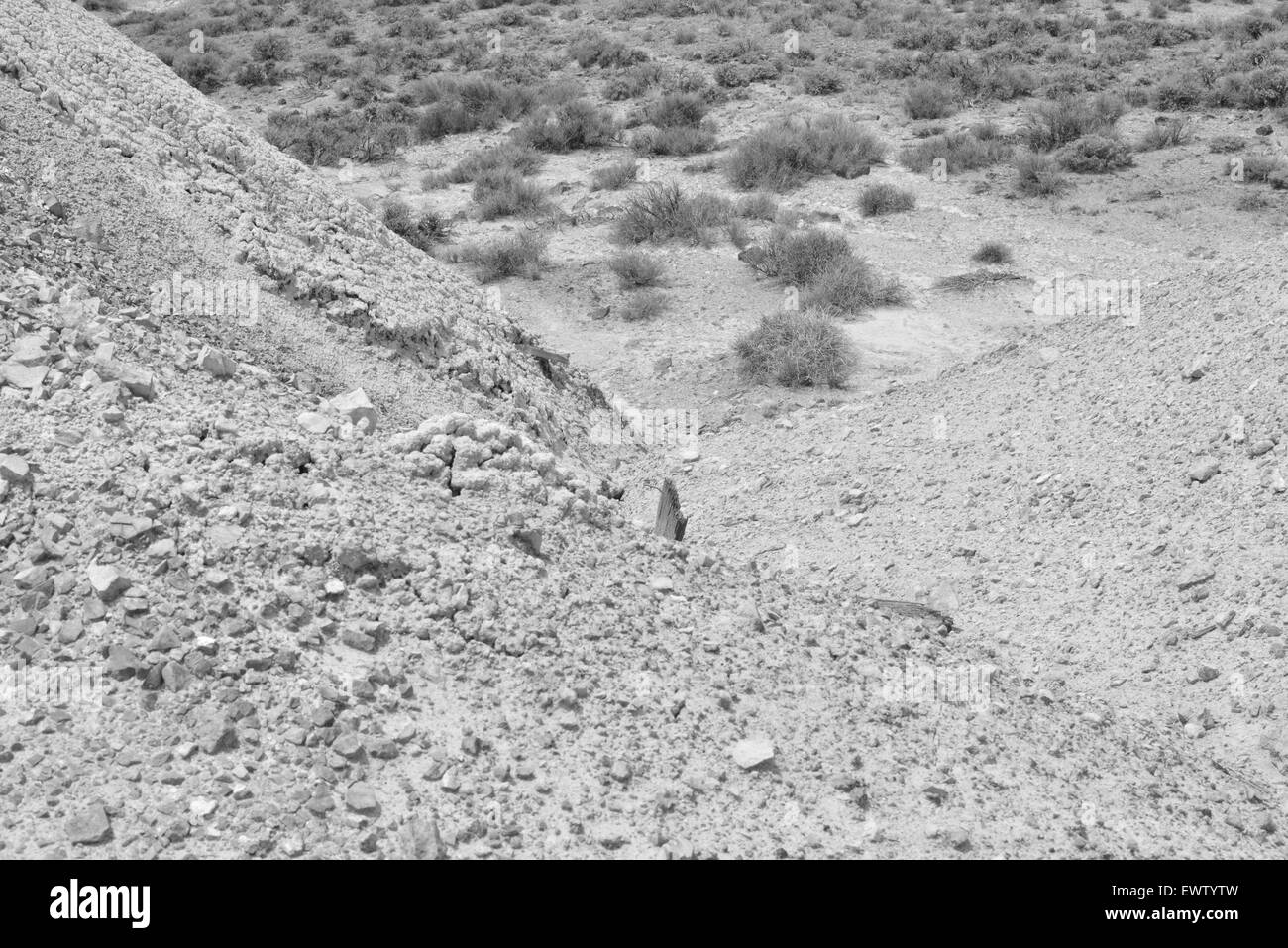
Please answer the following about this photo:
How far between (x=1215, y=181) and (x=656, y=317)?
24.4ft

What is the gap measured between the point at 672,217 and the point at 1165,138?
690 cm

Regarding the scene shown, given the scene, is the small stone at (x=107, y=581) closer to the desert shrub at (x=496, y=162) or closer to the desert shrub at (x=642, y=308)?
the desert shrub at (x=642, y=308)

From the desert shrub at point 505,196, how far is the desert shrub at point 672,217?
126 centimetres

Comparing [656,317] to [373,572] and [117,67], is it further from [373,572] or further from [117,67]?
[373,572]

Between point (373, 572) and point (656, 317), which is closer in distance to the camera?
point (373, 572)

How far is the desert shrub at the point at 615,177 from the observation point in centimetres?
1441

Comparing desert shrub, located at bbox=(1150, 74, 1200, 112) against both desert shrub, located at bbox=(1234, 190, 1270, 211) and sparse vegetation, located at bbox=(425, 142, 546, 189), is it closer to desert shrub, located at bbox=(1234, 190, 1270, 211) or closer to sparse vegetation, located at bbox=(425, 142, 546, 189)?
desert shrub, located at bbox=(1234, 190, 1270, 211)

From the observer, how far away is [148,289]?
4.93m

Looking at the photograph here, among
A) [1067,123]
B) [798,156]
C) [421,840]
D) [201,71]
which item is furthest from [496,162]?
[421,840]

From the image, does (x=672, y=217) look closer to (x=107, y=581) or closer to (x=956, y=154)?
(x=956, y=154)

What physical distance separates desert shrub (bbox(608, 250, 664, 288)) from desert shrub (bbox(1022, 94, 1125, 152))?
6.62 meters

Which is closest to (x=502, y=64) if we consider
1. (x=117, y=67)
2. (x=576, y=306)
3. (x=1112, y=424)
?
(x=576, y=306)

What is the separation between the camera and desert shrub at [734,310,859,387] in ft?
29.2

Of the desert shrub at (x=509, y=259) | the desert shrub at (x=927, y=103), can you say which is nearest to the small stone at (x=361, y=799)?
the desert shrub at (x=509, y=259)
